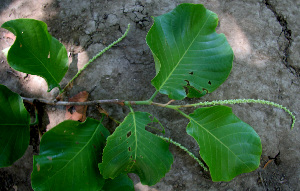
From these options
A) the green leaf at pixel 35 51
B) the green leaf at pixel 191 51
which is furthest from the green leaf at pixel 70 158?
the green leaf at pixel 191 51

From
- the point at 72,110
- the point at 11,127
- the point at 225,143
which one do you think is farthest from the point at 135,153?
the point at 11,127

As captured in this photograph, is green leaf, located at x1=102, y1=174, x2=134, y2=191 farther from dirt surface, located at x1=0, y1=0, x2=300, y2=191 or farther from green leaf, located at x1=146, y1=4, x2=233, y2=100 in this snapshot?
green leaf, located at x1=146, y1=4, x2=233, y2=100

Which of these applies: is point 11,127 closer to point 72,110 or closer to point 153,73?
point 72,110

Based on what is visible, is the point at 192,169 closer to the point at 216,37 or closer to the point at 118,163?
the point at 118,163

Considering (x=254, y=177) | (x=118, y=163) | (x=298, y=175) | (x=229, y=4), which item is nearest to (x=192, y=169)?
(x=254, y=177)

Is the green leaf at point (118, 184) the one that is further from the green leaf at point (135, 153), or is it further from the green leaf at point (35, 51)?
the green leaf at point (35, 51)

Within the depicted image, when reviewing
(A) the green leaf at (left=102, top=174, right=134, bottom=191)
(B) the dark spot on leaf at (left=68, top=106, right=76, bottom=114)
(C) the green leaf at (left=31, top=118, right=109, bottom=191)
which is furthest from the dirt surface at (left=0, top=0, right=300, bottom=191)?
(C) the green leaf at (left=31, top=118, right=109, bottom=191)
